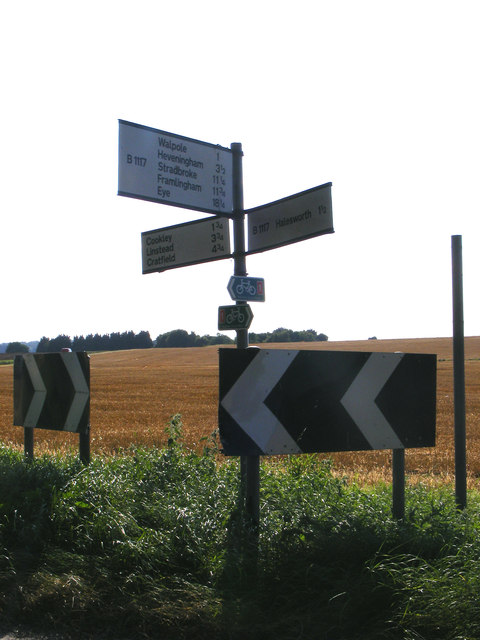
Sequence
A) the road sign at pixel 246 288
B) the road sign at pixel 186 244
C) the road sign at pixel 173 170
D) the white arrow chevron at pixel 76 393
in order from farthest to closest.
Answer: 1. the white arrow chevron at pixel 76 393
2. the road sign at pixel 186 244
3. the road sign at pixel 173 170
4. the road sign at pixel 246 288

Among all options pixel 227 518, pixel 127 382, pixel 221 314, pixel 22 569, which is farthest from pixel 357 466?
pixel 127 382

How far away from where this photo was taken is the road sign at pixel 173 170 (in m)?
4.46

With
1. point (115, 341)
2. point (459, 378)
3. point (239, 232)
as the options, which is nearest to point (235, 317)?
point (239, 232)

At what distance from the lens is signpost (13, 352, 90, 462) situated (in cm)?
498

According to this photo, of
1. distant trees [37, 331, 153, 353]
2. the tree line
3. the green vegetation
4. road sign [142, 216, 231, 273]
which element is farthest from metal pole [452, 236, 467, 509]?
distant trees [37, 331, 153, 353]

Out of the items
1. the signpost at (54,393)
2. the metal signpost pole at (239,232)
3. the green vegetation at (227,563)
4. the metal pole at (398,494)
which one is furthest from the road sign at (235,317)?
the metal pole at (398,494)

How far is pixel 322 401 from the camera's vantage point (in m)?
3.80

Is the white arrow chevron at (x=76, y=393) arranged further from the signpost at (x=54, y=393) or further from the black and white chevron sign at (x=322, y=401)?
the black and white chevron sign at (x=322, y=401)

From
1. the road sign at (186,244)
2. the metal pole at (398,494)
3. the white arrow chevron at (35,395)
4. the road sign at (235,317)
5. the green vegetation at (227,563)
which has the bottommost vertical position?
the green vegetation at (227,563)

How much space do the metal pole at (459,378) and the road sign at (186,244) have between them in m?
1.55

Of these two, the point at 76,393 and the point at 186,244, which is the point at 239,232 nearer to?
the point at 186,244

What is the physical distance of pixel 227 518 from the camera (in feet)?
11.5

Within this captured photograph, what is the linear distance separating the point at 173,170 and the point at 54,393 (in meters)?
2.11

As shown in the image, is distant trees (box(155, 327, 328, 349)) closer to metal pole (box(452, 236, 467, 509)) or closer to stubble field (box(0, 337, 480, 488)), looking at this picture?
stubble field (box(0, 337, 480, 488))
